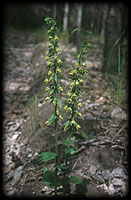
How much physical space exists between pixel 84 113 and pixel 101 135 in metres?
0.48

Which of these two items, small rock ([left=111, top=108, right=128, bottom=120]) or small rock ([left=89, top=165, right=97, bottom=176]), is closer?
small rock ([left=89, top=165, right=97, bottom=176])

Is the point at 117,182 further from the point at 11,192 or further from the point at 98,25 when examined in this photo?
the point at 98,25

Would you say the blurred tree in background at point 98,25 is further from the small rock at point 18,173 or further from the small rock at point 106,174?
the small rock at point 18,173

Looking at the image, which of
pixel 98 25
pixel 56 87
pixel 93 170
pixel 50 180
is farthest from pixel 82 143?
pixel 98 25

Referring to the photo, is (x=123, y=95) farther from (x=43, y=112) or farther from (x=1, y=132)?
(x=1, y=132)

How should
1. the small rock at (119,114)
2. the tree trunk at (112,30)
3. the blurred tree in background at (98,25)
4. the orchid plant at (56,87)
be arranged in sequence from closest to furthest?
the orchid plant at (56,87), the small rock at (119,114), the blurred tree in background at (98,25), the tree trunk at (112,30)

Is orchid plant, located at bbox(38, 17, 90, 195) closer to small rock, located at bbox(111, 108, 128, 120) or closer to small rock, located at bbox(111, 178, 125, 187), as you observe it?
small rock, located at bbox(111, 178, 125, 187)

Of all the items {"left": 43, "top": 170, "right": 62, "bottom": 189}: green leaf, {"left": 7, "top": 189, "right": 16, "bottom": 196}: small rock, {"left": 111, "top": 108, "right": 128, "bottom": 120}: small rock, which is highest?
{"left": 111, "top": 108, "right": 128, "bottom": 120}: small rock

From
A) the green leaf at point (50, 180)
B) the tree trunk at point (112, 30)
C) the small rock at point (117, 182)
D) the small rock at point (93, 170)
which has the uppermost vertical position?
the tree trunk at point (112, 30)

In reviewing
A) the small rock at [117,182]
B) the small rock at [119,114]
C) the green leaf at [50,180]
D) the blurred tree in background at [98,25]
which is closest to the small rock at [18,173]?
the green leaf at [50,180]

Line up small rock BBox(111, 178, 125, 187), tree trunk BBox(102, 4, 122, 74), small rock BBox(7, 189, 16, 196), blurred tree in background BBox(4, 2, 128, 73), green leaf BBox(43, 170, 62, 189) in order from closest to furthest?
green leaf BBox(43, 170, 62, 189), small rock BBox(111, 178, 125, 187), small rock BBox(7, 189, 16, 196), blurred tree in background BBox(4, 2, 128, 73), tree trunk BBox(102, 4, 122, 74)

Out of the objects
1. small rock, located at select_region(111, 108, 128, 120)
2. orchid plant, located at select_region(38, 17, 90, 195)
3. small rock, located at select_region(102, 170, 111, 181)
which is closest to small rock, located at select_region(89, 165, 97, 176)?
small rock, located at select_region(102, 170, 111, 181)

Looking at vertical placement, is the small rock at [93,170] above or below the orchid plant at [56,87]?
below

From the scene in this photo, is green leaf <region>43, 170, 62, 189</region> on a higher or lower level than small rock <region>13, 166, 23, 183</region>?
higher
